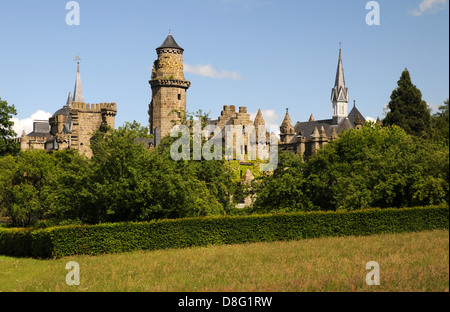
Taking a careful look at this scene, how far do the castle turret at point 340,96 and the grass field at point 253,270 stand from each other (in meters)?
110

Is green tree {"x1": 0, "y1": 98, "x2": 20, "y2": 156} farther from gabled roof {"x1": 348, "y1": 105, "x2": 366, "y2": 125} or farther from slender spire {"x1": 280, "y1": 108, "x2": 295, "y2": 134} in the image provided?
gabled roof {"x1": 348, "y1": 105, "x2": 366, "y2": 125}

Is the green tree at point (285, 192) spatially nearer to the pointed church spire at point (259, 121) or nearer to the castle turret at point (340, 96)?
the pointed church spire at point (259, 121)

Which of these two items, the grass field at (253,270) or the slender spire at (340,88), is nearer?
the grass field at (253,270)

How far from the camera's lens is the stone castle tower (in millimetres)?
79688

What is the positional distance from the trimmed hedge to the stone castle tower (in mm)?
39778

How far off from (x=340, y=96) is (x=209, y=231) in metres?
112

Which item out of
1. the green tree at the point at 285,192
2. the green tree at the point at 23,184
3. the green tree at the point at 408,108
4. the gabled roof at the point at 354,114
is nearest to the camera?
the green tree at the point at 285,192

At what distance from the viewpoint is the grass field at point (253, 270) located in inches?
554

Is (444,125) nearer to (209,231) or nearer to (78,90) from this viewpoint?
(209,231)

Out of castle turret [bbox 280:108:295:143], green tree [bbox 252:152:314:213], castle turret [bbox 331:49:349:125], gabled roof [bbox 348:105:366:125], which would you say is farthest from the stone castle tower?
castle turret [bbox 331:49:349:125]

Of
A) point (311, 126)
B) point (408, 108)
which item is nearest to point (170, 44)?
point (408, 108)

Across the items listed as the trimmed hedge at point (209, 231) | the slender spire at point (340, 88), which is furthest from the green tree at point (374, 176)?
the slender spire at point (340, 88)

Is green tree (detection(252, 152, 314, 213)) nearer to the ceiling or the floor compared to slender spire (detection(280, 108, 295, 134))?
nearer to the floor

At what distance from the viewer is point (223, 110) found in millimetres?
82125
